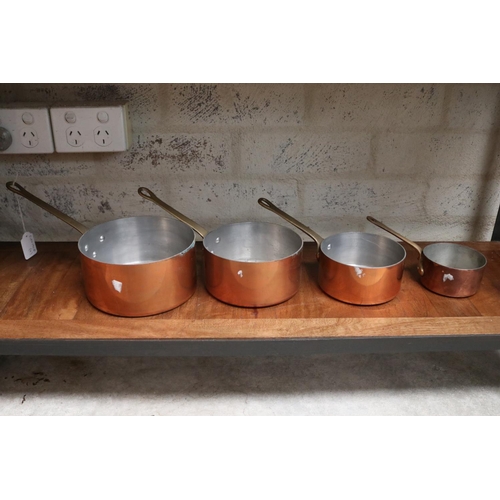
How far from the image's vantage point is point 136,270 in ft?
2.11

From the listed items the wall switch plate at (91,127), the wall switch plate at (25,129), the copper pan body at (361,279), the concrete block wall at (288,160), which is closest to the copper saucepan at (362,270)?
the copper pan body at (361,279)

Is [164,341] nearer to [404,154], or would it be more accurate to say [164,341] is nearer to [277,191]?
[277,191]

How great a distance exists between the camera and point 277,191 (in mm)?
926

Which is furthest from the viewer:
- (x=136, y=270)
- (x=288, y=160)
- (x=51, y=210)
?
(x=288, y=160)

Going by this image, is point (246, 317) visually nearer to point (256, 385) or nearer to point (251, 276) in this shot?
point (251, 276)

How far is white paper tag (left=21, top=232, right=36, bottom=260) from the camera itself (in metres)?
0.82

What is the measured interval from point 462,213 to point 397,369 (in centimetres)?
34

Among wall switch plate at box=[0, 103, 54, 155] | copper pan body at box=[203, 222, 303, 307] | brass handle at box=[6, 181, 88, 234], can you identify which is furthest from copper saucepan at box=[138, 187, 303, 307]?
wall switch plate at box=[0, 103, 54, 155]

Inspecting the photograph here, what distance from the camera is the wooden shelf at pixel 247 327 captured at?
665 millimetres

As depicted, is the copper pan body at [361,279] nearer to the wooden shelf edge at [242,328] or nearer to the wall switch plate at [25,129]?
the wooden shelf edge at [242,328]

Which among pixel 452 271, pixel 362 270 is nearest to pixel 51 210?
pixel 362 270

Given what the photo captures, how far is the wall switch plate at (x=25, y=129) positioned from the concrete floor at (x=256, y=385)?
0.37m

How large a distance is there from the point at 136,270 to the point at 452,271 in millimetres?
457
